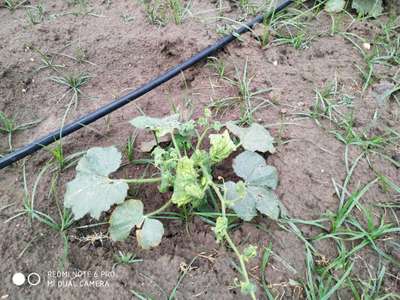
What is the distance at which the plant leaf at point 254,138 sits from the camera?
1.58m

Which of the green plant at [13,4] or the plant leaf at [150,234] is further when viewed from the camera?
the green plant at [13,4]

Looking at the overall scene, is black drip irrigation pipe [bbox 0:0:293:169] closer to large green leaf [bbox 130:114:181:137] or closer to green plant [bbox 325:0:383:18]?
large green leaf [bbox 130:114:181:137]

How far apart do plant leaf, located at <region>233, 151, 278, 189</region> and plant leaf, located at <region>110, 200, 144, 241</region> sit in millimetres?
432

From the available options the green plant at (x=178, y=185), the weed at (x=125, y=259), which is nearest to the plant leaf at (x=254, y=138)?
the green plant at (x=178, y=185)

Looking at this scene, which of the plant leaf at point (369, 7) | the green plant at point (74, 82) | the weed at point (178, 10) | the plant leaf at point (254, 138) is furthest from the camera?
the plant leaf at point (369, 7)

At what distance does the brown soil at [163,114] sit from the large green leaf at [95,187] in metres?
0.15

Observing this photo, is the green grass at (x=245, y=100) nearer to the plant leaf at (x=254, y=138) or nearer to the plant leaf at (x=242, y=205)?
the plant leaf at (x=254, y=138)

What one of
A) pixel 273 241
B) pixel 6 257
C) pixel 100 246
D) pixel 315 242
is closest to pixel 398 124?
pixel 315 242

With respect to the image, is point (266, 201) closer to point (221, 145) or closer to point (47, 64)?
point (221, 145)

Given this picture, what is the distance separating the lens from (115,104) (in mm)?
1780

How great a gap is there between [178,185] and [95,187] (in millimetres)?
332

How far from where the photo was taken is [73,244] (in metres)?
1.45

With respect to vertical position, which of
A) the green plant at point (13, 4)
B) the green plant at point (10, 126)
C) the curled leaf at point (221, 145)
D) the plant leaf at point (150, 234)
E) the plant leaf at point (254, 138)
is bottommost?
the plant leaf at point (150, 234)

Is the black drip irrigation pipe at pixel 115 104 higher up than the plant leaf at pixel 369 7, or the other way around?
the black drip irrigation pipe at pixel 115 104
